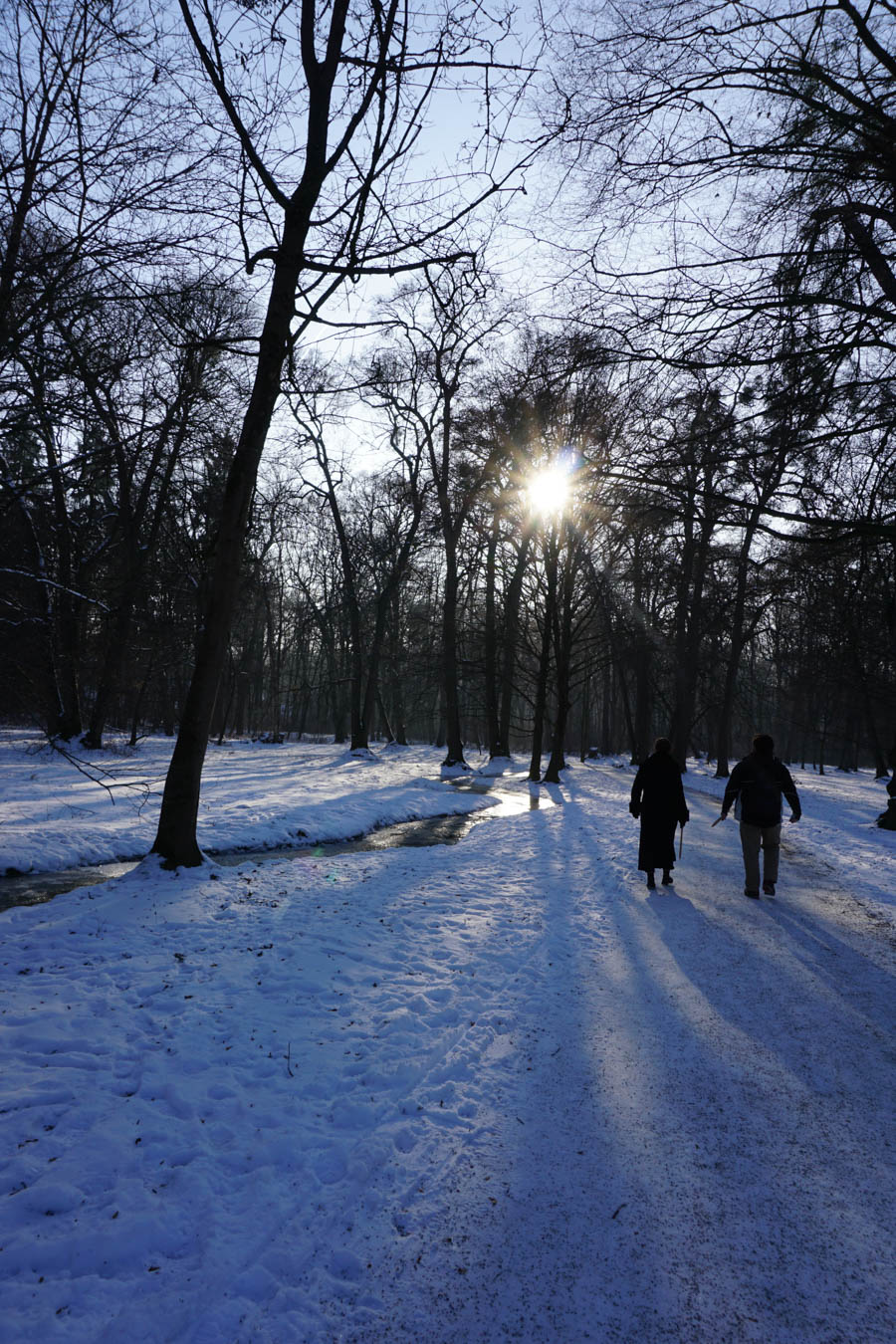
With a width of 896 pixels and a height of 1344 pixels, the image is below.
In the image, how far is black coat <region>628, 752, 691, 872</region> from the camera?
8.56 metres

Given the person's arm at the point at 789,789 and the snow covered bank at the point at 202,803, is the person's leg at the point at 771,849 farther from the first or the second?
the snow covered bank at the point at 202,803

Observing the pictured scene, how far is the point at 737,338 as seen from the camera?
15.3 feet

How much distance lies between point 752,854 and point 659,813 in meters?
1.19

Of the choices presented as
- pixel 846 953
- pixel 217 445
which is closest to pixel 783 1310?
pixel 846 953

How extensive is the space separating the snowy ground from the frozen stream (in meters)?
0.89

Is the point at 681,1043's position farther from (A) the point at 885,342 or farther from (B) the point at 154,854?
(B) the point at 154,854

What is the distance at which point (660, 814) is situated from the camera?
853 cm

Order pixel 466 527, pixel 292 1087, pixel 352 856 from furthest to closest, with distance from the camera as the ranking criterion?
pixel 466 527
pixel 352 856
pixel 292 1087

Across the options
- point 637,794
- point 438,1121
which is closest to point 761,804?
point 637,794

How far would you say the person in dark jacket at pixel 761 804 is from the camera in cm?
805

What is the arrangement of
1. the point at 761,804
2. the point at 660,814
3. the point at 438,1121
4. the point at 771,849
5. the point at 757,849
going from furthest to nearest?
the point at 660,814, the point at 771,849, the point at 757,849, the point at 761,804, the point at 438,1121

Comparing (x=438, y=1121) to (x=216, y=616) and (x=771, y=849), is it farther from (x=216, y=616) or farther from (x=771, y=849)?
(x=771, y=849)

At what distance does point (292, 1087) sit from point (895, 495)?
657cm

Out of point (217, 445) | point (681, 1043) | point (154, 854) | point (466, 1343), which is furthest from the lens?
point (154, 854)
